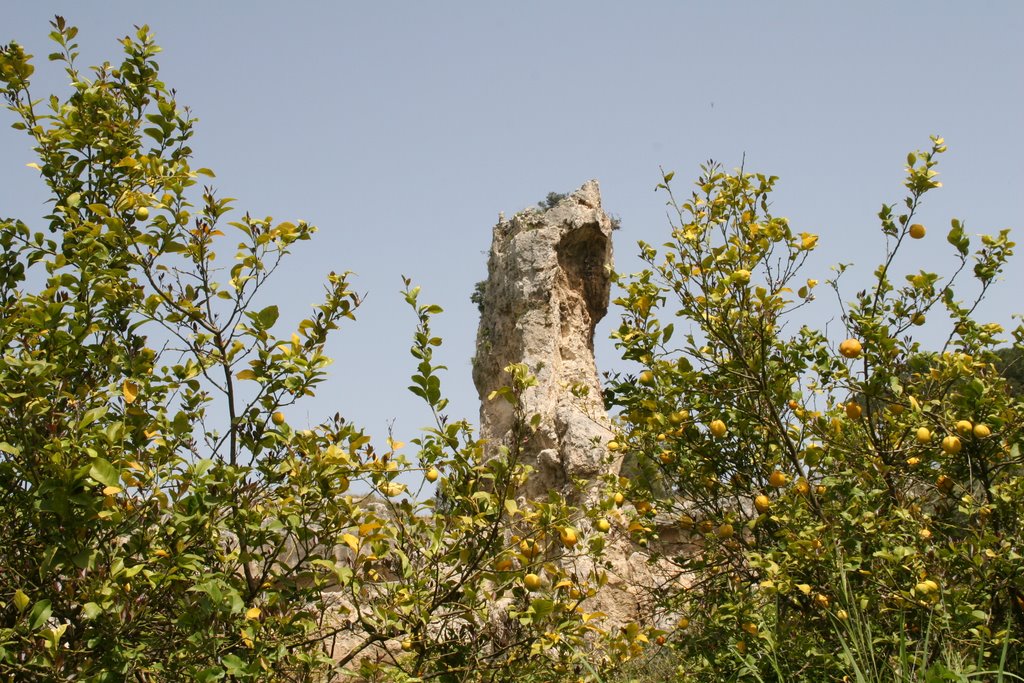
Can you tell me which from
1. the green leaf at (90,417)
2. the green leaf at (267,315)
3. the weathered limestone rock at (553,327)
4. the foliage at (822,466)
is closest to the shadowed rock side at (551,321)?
the weathered limestone rock at (553,327)

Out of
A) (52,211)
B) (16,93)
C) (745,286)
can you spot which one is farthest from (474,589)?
(16,93)

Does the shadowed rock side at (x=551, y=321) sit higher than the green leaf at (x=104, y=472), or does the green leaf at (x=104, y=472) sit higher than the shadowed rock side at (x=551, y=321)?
the shadowed rock side at (x=551, y=321)

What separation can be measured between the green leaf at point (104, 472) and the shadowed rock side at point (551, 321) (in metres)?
7.98

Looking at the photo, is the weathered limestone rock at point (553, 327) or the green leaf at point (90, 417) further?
the weathered limestone rock at point (553, 327)

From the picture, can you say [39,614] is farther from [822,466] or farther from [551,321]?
[551,321]

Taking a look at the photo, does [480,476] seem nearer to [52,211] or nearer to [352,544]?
[352,544]

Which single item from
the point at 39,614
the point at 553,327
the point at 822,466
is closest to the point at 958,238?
the point at 822,466

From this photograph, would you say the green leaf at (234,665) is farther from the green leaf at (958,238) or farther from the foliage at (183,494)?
the green leaf at (958,238)

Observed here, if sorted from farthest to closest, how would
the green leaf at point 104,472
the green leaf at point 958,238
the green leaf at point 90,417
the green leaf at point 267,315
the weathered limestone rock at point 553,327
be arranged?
the weathered limestone rock at point 553,327 → the green leaf at point 958,238 → the green leaf at point 267,315 → the green leaf at point 90,417 → the green leaf at point 104,472

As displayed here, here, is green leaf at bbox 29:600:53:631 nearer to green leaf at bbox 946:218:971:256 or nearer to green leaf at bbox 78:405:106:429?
green leaf at bbox 78:405:106:429

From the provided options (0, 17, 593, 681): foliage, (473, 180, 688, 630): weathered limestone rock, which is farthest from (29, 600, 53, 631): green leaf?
(473, 180, 688, 630): weathered limestone rock

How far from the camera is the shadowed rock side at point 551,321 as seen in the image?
1012 cm

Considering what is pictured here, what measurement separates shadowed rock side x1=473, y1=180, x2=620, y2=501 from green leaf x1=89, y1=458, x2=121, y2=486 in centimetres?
798

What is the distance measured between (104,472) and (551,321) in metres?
8.99
